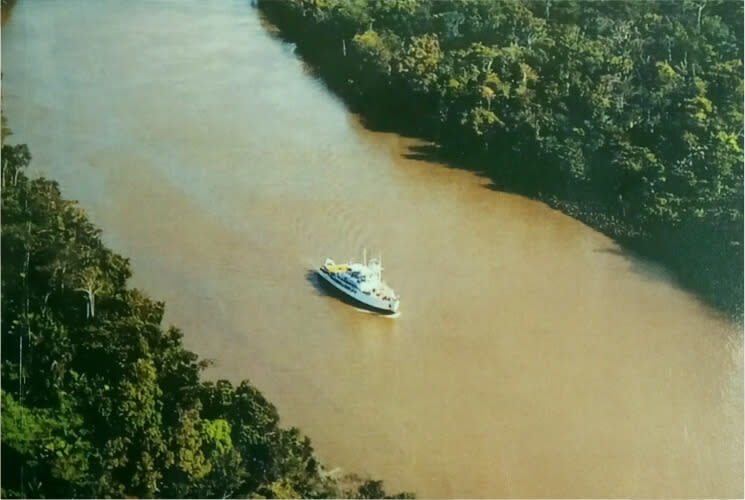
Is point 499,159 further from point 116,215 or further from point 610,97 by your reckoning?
point 116,215

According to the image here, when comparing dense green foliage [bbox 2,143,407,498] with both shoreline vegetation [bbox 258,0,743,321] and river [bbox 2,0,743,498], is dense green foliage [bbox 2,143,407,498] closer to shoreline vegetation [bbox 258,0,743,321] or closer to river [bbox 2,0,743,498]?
river [bbox 2,0,743,498]

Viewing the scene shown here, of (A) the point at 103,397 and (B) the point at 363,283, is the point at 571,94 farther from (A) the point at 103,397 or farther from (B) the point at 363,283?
(A) the point at 103,397

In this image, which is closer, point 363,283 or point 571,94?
point 363,283

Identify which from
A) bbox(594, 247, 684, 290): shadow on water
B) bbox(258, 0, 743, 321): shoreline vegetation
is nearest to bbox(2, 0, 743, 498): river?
bbox(594, 247, 684, 290): shadow on water

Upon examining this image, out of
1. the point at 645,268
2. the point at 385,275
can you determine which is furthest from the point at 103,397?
the point at 645,268

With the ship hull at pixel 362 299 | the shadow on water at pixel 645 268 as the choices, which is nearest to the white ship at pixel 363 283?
the ship hull at pixel 362 299

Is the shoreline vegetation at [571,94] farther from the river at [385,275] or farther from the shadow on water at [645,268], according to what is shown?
the river at [385,275]

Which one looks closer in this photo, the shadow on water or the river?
the river
